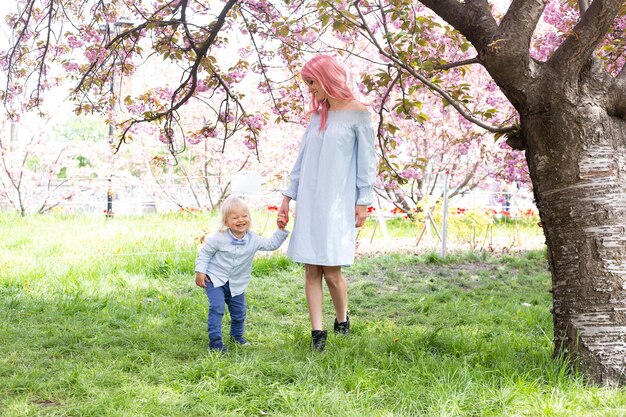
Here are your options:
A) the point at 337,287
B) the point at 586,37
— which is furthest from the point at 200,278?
the point at 586,37

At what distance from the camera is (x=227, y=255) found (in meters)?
3.79

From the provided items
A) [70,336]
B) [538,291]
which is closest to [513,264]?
[538,291]

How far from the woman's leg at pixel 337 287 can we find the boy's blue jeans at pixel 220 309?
52cm

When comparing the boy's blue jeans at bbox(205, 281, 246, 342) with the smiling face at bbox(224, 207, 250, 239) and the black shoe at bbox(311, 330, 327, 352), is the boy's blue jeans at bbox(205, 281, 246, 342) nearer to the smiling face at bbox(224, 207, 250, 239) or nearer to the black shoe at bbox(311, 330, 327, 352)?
the smiling face at bbox(224, 207, 250, 239)

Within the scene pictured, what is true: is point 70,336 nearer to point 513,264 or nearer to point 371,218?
point 513,264

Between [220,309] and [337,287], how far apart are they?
0.68 metres

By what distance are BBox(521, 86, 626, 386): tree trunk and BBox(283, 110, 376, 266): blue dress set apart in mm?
938

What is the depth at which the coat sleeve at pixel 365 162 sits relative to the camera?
12.2ft

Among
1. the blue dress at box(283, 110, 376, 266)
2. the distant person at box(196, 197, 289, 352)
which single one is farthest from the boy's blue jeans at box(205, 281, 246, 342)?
the blue dress at box(283, 110, 376, 266)

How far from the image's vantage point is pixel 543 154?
3.22 metres

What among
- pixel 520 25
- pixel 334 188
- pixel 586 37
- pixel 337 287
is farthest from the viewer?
pixel 337 287

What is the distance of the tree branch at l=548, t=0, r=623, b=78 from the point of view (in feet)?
10.0

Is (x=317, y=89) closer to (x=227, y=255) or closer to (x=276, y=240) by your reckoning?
(x=276, y=240)

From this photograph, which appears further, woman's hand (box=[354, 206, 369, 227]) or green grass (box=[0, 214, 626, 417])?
woman's hand (box=[354, 206, 369, 227])
